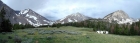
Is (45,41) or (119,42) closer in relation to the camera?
(45,41)

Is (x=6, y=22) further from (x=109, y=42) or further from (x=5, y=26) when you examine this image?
(x=109, y=42)

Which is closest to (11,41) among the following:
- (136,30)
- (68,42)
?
(68,42)

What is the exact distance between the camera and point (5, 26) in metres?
68.7

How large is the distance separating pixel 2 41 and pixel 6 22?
38254 millimetres

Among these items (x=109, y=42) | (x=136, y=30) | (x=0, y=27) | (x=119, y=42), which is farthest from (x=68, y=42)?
(x=136, y=30)

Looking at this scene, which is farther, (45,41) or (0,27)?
(0,27)

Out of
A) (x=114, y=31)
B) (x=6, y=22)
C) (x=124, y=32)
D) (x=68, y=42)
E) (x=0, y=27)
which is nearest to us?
(x=68, y=42)

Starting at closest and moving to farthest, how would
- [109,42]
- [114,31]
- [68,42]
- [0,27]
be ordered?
[68,42] < [109,42] < [0,27] < [114,31]

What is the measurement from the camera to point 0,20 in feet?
241

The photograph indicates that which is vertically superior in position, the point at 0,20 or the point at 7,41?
the point at 0,20

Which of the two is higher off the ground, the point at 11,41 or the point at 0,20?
the point at 0,20

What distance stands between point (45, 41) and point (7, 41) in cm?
629

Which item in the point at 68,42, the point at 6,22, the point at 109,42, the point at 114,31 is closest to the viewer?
the point at 68,42

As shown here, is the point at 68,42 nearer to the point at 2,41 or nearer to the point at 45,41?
the point at 45,41
